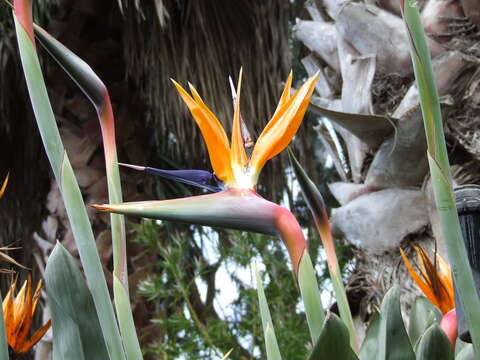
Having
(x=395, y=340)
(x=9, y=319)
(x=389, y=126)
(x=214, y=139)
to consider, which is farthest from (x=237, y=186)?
(x=389, y=126)

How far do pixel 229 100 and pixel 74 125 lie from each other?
1.50 ft

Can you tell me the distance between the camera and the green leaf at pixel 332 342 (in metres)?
0.40

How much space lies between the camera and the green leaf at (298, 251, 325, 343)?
1.44 ft

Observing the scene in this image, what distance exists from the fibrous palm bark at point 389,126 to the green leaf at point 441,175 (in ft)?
2.60

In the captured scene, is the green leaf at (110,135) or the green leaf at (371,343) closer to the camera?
the green leaf at (110,135)

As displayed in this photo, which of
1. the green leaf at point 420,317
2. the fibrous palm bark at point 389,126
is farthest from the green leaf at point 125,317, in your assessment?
the fibrous palm bark at point 389,126

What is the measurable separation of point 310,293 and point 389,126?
92 cm

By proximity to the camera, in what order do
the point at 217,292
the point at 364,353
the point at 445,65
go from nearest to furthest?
the point at 364,353
the point at 445,65
the point at 217,292

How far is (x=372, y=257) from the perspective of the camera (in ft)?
4.73

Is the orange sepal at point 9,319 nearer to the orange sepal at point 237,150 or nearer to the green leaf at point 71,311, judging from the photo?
the green leaf at point 71,311

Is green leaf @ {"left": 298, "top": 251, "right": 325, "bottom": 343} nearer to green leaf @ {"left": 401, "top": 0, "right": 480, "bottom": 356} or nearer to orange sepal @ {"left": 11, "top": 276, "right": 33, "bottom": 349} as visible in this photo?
green leaf @ {"left": 401, "top": 0, "right": 480, "bottom": 356}

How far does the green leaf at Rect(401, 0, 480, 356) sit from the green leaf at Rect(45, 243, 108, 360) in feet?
0.79

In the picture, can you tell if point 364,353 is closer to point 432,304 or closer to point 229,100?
point 432,304

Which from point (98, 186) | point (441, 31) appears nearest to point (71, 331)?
point (441, 31)
